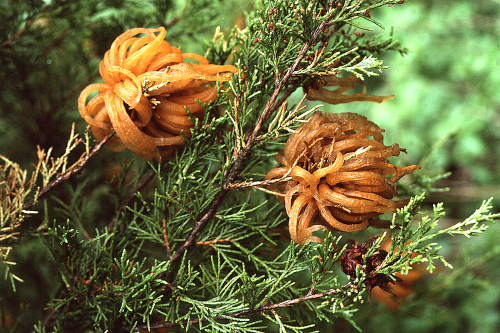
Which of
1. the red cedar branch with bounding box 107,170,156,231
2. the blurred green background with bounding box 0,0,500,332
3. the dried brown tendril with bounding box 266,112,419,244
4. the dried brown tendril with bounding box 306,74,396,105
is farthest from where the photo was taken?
the blurred green background with bounding box 0,0,500,332

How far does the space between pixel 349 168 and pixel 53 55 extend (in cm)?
224

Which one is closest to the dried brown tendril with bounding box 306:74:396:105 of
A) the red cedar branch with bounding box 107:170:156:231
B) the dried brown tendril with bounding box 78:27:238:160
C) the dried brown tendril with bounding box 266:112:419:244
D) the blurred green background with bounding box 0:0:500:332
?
the dried brown tendril with bounding box 266:112:419:244

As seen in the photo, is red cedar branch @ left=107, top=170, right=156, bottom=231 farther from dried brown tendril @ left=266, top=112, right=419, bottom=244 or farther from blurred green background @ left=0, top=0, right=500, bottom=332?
blurred green background @ left=0, top=0, right=500, bottom=332

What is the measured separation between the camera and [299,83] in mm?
1199

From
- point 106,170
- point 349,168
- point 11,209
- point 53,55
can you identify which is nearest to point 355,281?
point 349,168

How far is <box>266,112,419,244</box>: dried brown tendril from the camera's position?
39.4 inches

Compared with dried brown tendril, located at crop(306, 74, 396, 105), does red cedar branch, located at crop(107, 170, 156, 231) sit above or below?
below

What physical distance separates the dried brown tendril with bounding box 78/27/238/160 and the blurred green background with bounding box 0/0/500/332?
0.97m

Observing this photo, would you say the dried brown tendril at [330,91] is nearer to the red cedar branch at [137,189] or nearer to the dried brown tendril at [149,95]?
the dried brown tendril at [149,95]

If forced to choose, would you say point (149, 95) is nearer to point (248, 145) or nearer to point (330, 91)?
point (248, 145)

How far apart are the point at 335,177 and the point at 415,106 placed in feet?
11.7

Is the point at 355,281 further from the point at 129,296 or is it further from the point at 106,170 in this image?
the point at 106,170

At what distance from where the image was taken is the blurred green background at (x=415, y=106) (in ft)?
6.57

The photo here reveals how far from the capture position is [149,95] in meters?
1.07
